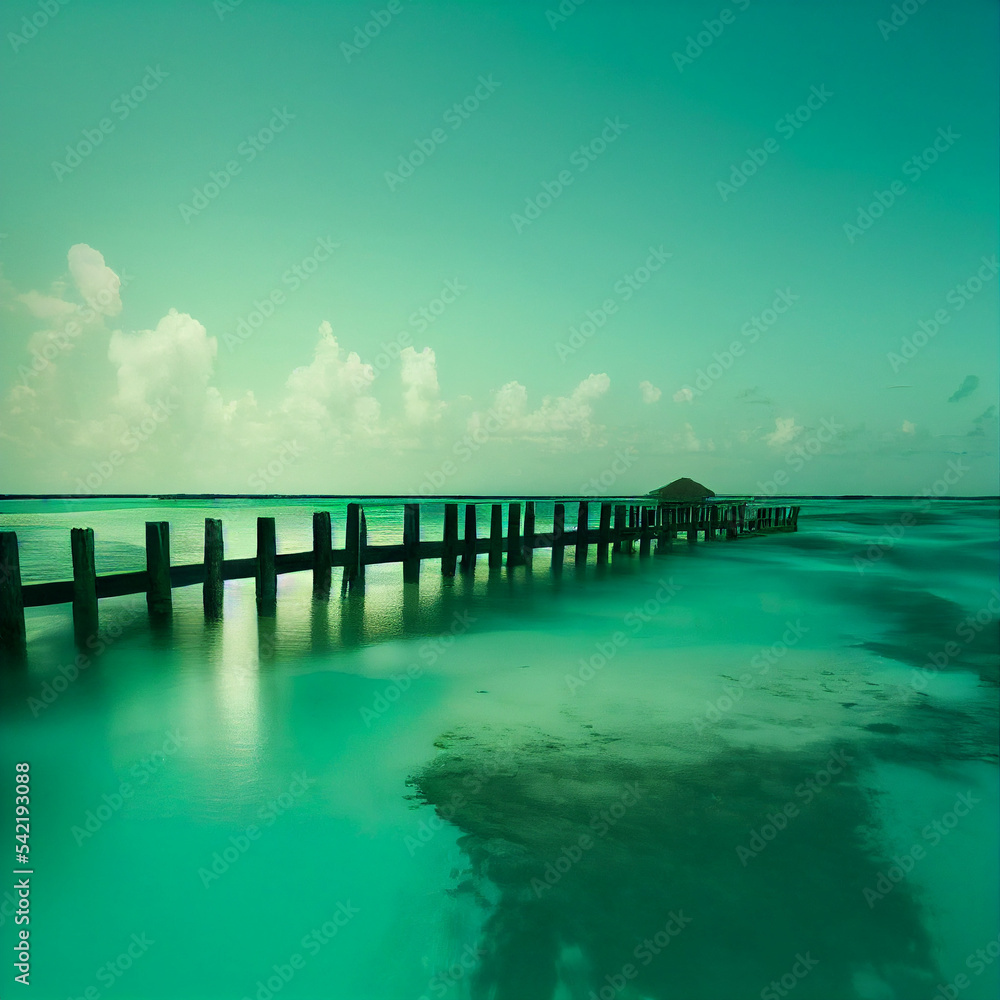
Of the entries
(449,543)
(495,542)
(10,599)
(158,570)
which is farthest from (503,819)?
(495,542)

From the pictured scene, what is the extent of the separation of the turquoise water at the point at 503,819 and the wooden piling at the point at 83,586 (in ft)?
1.13

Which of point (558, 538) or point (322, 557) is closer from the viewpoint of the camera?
A: point (322, 557)

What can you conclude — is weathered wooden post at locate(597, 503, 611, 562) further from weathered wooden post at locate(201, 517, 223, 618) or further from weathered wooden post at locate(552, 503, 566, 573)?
weathered wooden post at locate(201, 517, 223, 618)

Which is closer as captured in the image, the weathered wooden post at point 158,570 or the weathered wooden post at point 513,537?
the weathered wooden post at point 158,570

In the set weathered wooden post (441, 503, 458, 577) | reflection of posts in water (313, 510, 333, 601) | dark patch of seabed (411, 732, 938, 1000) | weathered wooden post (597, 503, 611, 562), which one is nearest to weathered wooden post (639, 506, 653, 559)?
weathered wooden post (597, 503, 611, 562)

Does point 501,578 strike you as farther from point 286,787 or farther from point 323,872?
point 323,872

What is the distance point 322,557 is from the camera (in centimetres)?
1126

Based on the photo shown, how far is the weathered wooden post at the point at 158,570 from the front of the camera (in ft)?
28.2

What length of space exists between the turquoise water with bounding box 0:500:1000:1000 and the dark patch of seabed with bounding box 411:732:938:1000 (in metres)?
0.02

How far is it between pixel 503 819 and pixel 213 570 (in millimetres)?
7034

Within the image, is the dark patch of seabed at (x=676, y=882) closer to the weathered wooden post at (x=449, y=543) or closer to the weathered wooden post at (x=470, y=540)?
the weathered wooden post at (x=449, y=543)

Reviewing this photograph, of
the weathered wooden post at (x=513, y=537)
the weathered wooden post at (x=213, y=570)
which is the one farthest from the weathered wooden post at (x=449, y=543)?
the weathered wooden post at (x=213, y=570)

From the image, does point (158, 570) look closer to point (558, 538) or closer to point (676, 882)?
point (676, 882)

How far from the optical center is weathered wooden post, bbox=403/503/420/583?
13.0m
